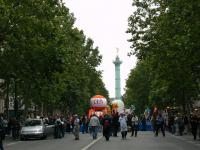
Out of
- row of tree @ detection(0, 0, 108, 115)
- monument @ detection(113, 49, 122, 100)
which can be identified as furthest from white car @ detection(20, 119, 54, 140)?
monument @ detection(113, 49, 122, 100)

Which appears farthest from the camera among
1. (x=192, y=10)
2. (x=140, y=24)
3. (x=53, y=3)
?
(x=140, y=24)

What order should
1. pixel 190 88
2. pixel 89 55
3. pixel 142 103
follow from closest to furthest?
pixel 190 88, pixel 89 55, pixel 142 103

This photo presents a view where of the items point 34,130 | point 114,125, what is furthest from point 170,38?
point 34,130

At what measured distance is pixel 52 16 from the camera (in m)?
39.7

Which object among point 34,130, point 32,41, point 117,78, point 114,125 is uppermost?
point 117,78

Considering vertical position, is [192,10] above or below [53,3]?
below

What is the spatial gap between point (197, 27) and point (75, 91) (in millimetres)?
43837

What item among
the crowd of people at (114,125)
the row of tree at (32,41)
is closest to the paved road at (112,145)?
the crowd of people at (114,125)

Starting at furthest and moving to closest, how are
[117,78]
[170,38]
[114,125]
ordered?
[117,78] → [114,125] → [170,38]

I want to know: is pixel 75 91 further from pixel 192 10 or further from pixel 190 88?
pixel 192 10

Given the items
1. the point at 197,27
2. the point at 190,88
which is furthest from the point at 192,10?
the point at 190,88

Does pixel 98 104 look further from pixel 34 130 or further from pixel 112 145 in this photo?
pixel 112 145

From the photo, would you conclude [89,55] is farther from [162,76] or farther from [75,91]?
[162,76]

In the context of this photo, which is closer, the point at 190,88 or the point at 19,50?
the point at 19,50
